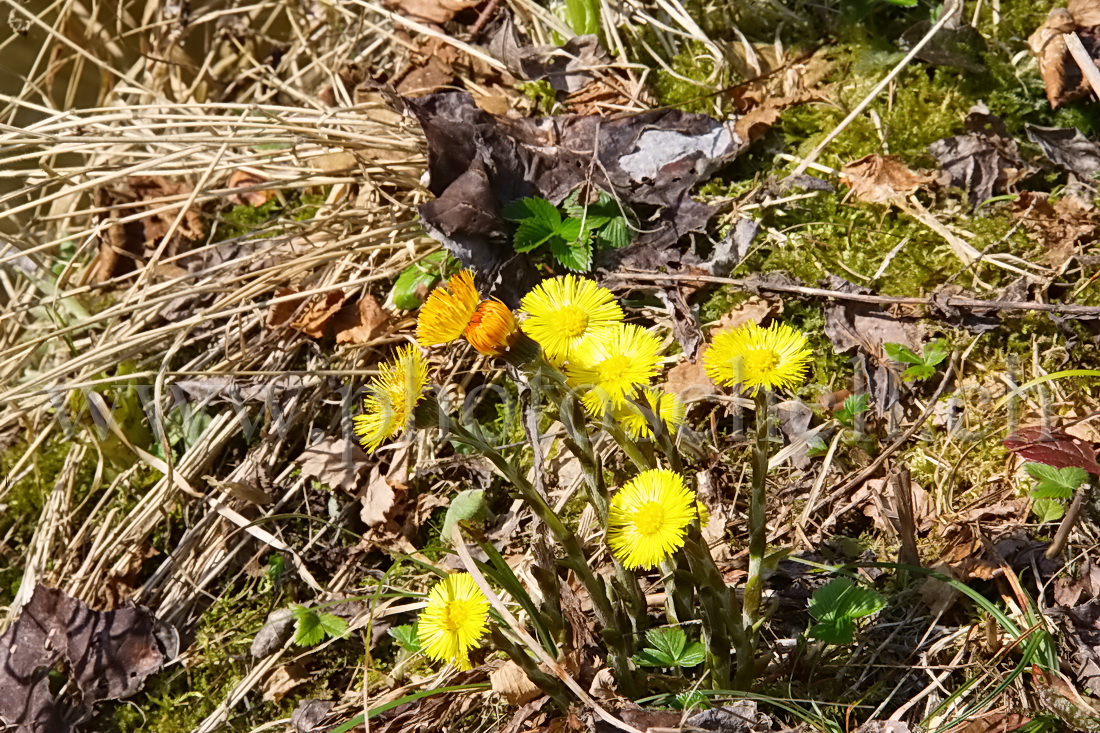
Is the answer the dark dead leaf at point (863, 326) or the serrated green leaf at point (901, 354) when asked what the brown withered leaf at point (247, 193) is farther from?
the serrated green leaf at point (901, 354)

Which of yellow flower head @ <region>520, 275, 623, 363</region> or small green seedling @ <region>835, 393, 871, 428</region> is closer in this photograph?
yellow flower head @ <region>520, 275, 623, 363</region>

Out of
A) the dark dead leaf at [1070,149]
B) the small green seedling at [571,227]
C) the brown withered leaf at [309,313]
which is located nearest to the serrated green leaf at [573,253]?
the small green seedling at [571,227]

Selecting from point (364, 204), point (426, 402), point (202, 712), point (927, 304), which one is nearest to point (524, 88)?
point (364, 204)

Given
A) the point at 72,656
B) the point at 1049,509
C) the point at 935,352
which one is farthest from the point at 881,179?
the point at 72,656

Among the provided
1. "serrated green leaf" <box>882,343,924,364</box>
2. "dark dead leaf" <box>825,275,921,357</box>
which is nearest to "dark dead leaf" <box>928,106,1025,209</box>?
"dark dead leaf" <box>825,275,921,357</box>

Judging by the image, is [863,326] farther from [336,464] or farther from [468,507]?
[336,464]

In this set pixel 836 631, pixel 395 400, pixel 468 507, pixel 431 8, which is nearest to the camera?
pixel 395 400

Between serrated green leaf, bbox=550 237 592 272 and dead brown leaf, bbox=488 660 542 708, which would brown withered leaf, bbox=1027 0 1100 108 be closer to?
serrated green leaf, bbox=550 237 592 272
